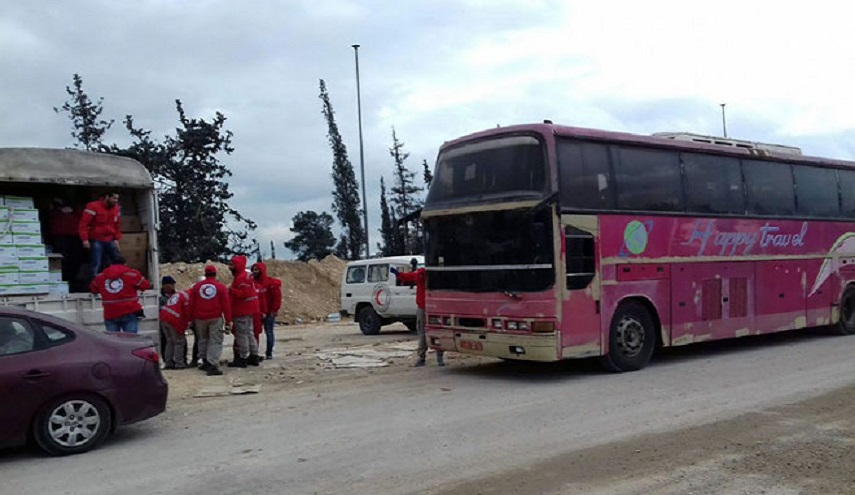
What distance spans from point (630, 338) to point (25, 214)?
915 centimetres

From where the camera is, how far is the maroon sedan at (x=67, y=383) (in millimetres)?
6980

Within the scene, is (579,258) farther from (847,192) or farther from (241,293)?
(847,192)

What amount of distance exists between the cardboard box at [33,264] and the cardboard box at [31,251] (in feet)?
0.18

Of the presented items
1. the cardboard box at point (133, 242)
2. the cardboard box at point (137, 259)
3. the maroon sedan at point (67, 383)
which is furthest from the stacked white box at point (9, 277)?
the maroon sedan at point (67, 383)

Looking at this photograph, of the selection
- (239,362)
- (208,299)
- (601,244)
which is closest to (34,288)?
(208,299)

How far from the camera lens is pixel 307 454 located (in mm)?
6965

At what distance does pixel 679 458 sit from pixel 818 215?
1031 cm

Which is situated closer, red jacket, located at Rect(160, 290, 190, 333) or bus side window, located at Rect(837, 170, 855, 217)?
red jacket, located at Rect(160, 290, 190, 333)

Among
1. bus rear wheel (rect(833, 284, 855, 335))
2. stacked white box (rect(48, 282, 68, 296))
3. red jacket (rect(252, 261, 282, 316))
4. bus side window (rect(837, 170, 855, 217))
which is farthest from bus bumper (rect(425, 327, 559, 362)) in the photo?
bus side window (rect(837, 170, 855, 217))

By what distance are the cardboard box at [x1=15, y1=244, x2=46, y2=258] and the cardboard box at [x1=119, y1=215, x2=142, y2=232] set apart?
1.74 m

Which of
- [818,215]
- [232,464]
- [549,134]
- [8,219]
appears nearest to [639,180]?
[549,134]

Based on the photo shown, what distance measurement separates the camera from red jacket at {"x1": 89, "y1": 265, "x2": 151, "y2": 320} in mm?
11133

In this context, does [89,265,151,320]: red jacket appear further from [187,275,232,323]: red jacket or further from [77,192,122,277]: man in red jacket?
[187,275,232,323]: red jacket

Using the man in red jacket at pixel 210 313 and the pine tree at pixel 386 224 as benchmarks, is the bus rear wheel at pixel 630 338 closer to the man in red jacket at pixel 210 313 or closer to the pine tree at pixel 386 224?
the man in red jacket at pixel 210 313
